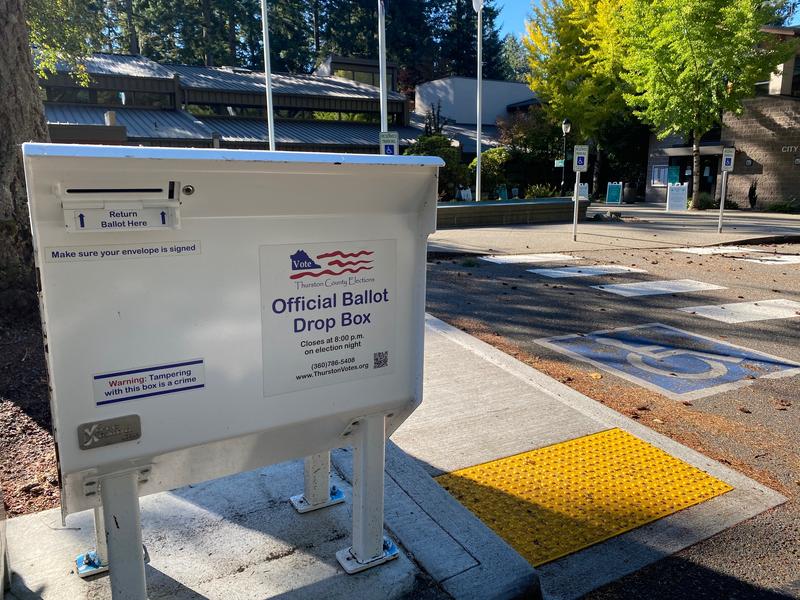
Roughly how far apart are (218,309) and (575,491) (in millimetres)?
2288

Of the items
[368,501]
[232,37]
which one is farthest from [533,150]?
[368,501]

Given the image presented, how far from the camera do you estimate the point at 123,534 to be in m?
1.89

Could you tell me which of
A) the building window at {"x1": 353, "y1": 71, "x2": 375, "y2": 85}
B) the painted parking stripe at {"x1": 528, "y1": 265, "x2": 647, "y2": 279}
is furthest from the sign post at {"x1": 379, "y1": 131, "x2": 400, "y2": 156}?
the building window at {"x1": 353, "y1": 71, "x2": 375, "y2": 85}

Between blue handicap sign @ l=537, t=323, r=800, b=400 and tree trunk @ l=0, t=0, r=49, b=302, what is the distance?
189 inches

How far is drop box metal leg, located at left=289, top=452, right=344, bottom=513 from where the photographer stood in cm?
284

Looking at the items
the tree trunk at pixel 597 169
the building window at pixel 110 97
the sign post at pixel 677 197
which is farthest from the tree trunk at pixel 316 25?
the sign post at pixel 677 197

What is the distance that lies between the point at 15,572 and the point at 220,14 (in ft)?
187

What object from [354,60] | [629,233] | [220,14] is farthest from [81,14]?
[220,14]

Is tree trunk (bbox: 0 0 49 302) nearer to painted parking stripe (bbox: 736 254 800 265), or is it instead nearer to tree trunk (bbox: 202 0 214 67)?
painted parking stripe (bbox: 736 254 800 265)

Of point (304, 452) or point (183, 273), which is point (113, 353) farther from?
point (304, 452)

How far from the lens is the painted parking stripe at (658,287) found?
344 inches

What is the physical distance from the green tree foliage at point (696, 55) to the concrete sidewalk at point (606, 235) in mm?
6414

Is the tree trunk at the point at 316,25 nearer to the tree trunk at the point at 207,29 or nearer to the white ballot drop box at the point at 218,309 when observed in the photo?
the tree trunk at the point at 207,29

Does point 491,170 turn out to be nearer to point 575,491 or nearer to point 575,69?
point 575,69
